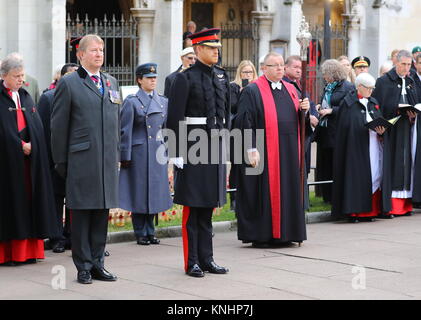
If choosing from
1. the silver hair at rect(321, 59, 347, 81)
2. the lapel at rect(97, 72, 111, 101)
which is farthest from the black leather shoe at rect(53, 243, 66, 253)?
the silver hair at rect(321, 59, 347, 81)

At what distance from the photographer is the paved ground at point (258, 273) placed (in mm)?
8180

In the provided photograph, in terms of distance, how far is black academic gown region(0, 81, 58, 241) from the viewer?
31.7 ft

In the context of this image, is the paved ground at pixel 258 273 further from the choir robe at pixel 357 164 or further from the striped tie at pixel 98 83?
the striped tie at pixel 98 83

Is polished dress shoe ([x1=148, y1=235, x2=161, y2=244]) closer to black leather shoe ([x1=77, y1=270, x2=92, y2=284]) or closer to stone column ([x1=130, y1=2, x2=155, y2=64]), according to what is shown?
black leather shoe ([x1=77, y1=270, x2=92, y2=284])

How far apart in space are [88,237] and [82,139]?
0.86m

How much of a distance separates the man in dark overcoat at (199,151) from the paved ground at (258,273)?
29cm

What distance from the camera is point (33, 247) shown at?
Result: 9836 mm

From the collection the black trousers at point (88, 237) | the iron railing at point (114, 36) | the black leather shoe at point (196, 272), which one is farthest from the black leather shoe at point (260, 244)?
the iron railing at point (114, 36)

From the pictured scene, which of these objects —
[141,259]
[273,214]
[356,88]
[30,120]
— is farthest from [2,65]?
[356,88]

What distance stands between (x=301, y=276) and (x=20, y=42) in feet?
46.9

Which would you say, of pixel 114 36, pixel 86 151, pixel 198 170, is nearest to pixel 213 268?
pixel 198 170

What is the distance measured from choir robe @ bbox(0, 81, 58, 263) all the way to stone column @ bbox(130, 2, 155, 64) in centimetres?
1425

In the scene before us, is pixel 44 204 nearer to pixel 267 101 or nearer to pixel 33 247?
pixel 33 247

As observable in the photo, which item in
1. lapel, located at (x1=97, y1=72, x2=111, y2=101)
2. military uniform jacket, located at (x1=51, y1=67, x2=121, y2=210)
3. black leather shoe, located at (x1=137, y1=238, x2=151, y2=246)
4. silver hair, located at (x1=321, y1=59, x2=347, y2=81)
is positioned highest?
silver hair, located at (x1=321, y1=59, x2=347, y2=81)
